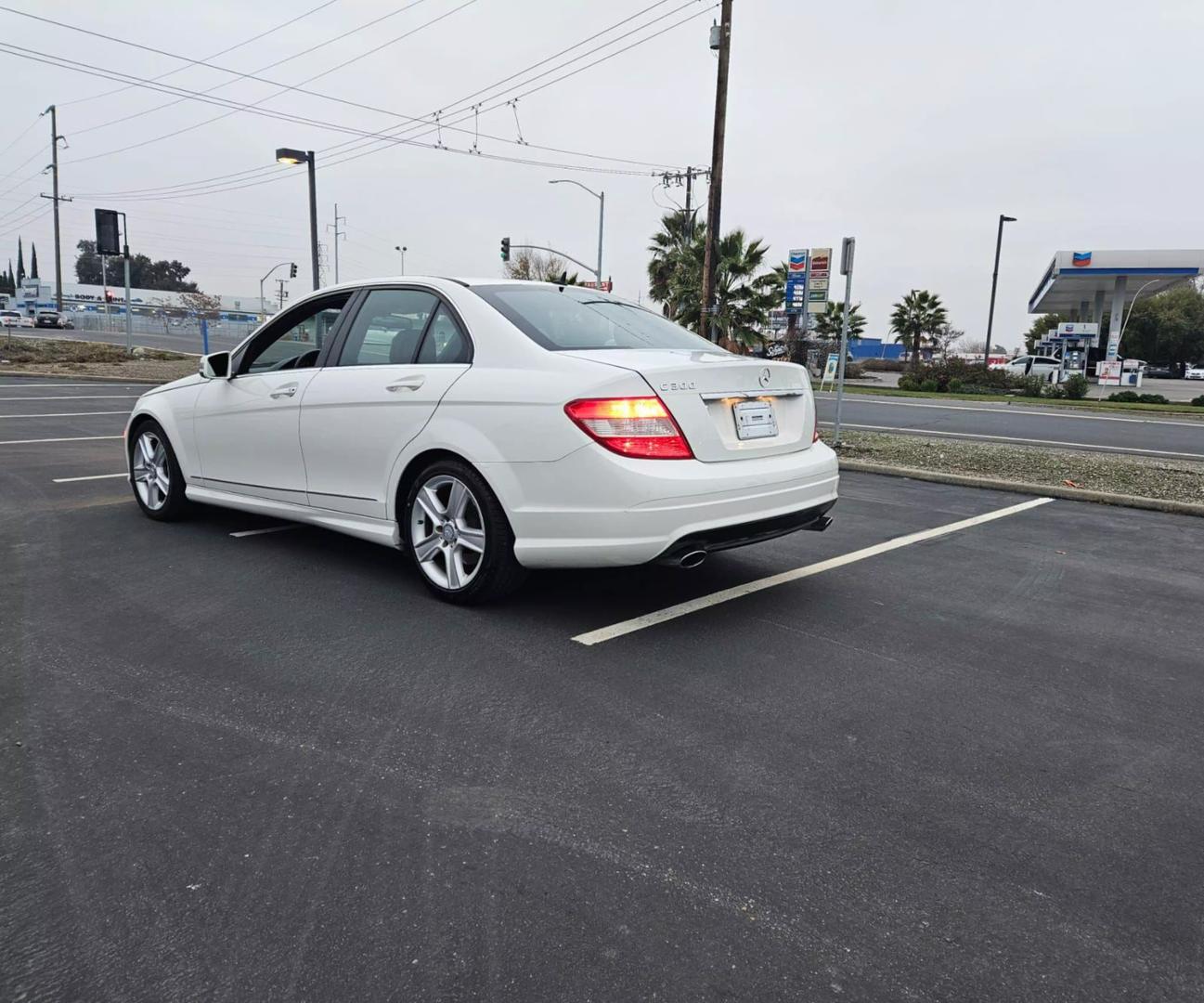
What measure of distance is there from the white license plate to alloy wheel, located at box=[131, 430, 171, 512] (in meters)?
4.26

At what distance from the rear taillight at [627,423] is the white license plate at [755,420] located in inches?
19.1

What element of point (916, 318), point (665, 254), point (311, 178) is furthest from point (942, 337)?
point (311, 178)

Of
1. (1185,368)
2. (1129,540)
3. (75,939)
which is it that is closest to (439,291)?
(75,939)

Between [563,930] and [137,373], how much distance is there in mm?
25439

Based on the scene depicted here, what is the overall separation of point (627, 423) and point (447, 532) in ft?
3.82

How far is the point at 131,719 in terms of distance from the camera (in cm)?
324

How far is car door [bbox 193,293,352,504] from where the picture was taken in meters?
5.39

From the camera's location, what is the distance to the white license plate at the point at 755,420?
436 centimetres

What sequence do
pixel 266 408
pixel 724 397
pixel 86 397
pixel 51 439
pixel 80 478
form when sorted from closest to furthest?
pixel 724 397 → pixel 266 408 → pixel 80 478 → pixel 51 439 → pixel 86 397

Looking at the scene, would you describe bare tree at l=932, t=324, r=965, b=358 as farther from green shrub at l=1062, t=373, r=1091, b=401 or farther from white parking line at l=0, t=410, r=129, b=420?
white parking line at l=0, t=410, r=129, b=420

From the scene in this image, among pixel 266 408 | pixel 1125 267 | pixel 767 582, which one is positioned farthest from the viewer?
pixel 1125 267

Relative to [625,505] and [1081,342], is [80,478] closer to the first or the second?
[625,505]

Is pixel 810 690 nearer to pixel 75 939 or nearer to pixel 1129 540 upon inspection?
pixel 75 939

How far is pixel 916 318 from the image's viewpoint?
5891 cm
